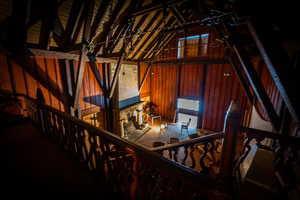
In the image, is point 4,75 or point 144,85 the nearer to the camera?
point 4,75

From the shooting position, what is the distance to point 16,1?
2510mm

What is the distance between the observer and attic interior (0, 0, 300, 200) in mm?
1459

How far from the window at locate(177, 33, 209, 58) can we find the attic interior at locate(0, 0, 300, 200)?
0.19 ft

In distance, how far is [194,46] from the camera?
682 centimetres

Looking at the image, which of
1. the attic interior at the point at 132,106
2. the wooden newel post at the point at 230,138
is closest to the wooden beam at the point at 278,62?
the attic interior at the point at 132,106

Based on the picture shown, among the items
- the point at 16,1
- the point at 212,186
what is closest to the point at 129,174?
the point at 212,186

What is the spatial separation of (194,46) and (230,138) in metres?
6.43

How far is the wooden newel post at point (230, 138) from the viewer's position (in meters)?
1.63

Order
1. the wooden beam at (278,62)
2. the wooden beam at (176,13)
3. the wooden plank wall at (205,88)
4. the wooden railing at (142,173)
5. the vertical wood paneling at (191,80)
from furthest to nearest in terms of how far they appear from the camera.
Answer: the vertical wood paneling at (191,80)
the wooden plank wall at (205,88)
the wooden beam at (176,13)
the wooden beam at (278,62)
the wooden railing at (142,173)

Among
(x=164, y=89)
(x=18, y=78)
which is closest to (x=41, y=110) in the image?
(x=18, y=78)

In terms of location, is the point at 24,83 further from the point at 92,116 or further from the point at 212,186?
the point at 212,186

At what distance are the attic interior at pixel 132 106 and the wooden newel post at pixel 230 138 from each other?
0.05 feet

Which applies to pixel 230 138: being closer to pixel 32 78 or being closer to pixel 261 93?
pixel 261 93

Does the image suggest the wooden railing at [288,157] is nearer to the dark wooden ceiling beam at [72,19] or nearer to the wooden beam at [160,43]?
the dark wooden ceiling beam at [72,19]
